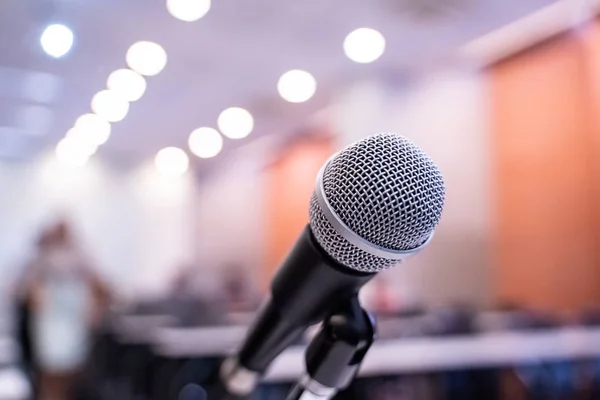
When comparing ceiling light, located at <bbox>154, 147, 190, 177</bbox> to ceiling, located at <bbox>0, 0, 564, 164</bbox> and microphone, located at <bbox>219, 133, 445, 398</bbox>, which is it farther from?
microphone, located at <bbox>219, 133, 445, 398</bbox>

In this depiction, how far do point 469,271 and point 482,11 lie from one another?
2.08 m

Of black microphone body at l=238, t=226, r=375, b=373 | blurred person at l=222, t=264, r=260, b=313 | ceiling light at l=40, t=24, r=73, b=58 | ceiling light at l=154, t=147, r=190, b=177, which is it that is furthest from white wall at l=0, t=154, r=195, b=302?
black microphone body at l=238, t=226, r=375, b=373

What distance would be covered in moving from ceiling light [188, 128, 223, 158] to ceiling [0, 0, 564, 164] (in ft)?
0.08

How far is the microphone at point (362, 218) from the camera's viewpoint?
403mm

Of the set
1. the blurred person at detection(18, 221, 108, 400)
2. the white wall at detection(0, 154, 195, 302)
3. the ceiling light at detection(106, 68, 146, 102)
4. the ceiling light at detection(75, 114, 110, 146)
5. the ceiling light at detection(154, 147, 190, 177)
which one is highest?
the ceiling light at detection(106, 68, 146, 102)

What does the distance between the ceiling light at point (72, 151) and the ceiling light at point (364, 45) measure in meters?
0.37

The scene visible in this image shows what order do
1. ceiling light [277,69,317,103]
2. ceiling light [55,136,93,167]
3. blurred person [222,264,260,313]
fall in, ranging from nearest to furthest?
ceiling light [55,136,93,167] < ceiling light [277,69,317,103] < blurred person [222,264,260,313]

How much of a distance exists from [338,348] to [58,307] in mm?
1992

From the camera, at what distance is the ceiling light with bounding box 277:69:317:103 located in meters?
0.95

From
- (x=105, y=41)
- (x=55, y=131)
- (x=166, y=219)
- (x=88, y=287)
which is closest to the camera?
(x=105, y=41)

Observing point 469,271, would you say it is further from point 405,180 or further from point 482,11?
point 405,180

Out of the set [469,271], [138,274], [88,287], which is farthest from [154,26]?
[138,274]

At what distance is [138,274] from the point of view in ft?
18.0

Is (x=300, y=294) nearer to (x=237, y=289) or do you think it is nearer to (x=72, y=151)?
(x=72, y=151)
